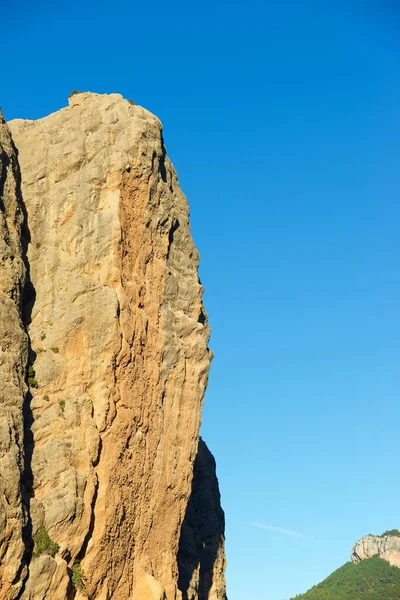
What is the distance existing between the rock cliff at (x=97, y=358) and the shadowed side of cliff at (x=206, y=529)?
1737cm

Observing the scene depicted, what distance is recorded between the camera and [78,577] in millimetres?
35969

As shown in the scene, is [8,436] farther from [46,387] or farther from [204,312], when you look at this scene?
[204,312]

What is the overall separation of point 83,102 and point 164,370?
50.5 ft

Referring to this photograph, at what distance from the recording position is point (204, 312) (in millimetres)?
50188

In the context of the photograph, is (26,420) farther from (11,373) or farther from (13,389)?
(11,373)

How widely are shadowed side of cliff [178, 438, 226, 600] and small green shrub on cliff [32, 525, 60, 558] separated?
24207mm

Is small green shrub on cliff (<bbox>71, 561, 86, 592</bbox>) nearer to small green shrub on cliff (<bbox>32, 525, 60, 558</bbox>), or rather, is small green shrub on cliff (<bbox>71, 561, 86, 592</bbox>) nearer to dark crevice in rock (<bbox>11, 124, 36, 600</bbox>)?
small green shrub on cliff (<bbox>32, 525, 60, 558</bbox>)

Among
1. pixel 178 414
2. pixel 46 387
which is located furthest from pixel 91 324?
pixel 178 414

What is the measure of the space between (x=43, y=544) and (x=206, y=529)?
32932 mm

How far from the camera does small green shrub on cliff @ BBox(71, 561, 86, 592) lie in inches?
1406

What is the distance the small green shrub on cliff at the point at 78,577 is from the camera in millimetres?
35713

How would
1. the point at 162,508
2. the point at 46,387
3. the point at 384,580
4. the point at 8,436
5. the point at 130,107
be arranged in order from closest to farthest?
the point at 8,436 < the point at 46,387 < the point at 162,508 < the point at 130,107 < the point at 384,580

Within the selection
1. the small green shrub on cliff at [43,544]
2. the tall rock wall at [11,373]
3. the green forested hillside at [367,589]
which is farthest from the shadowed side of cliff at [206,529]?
the green forested hillside at [367,589]

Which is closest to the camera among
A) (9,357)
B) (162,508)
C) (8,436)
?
(8,436)
